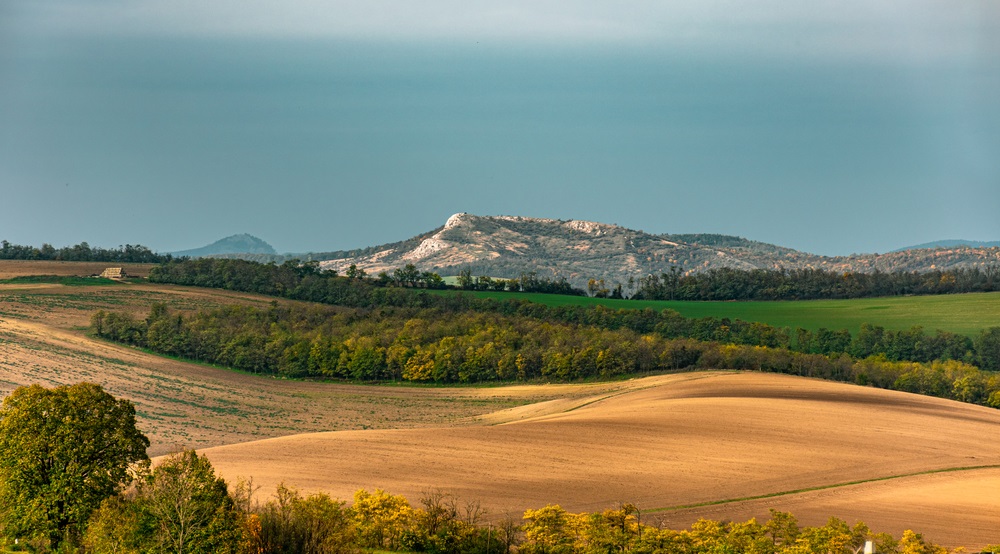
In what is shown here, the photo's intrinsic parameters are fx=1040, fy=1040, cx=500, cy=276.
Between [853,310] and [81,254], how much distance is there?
121089 millimetres

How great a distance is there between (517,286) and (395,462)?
406 feet

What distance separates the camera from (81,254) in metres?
167

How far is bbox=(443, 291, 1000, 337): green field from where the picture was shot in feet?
460

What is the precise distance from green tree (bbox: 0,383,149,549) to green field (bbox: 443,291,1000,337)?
115484 millimetres

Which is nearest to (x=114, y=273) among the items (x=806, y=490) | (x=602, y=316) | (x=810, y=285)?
(x=602, y=316)

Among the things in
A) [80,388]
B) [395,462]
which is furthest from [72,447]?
[395,462]

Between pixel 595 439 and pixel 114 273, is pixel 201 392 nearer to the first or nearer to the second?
pixel 595 439

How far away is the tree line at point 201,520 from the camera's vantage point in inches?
1414

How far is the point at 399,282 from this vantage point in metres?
168

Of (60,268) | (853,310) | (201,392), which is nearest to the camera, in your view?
(201,392)

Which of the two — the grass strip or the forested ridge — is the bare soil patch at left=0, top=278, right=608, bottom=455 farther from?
the grass strip

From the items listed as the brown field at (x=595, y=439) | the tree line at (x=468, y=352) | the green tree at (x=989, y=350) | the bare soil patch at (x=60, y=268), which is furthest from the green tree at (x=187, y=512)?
the bare soil patch at (x=60, y=268)

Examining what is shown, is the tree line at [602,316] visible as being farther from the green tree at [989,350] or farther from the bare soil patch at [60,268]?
the bare soil patch at [60,268]

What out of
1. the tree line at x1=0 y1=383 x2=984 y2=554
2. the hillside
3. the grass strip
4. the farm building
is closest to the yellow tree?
the tree line at x1=0 y1=383 x2=984 y2=554
